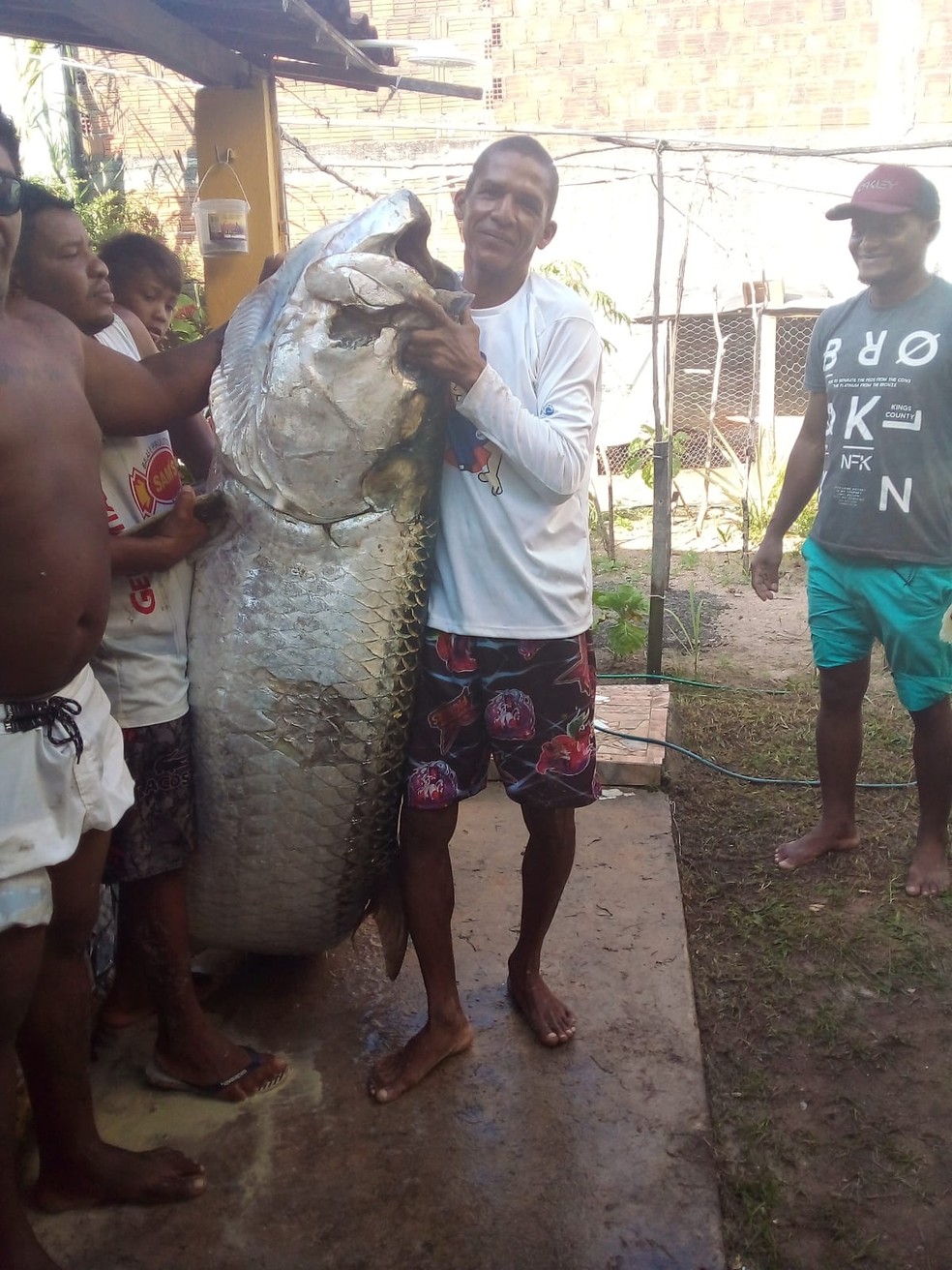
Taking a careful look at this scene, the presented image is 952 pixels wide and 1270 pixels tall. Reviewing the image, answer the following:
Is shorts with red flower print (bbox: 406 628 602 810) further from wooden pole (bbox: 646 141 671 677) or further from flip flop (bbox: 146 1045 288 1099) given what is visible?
wooden pole (bbox: 646 141 671 677)

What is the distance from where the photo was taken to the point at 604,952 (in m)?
2.76

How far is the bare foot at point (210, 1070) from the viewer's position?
7.17 feet

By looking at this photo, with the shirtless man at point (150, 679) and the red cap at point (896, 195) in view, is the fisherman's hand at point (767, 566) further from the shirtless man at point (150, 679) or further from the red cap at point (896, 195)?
the shirtless man at point (150, 679)

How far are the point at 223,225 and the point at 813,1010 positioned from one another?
11.7ft

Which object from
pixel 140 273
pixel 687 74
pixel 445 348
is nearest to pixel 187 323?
pixel 140 273

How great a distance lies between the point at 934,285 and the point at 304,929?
2.54 m

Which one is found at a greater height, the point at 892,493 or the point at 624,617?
the point at 892,493

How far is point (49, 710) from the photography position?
1602 mm

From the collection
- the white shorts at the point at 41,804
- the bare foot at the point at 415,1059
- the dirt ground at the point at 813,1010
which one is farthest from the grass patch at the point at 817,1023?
the white shorts at the point at 41,804

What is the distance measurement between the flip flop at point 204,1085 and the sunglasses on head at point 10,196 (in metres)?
1.70

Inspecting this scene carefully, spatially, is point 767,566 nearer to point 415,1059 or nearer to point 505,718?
point 505,718

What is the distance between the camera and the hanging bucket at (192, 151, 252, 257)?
415 centimetres

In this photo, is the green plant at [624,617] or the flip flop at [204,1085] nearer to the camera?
the flip flop at [204,1085]

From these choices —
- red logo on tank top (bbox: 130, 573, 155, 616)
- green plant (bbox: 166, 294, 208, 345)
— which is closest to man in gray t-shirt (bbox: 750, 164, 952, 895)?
red logo on tank top (bbox: 130, 573, 155, 616)
